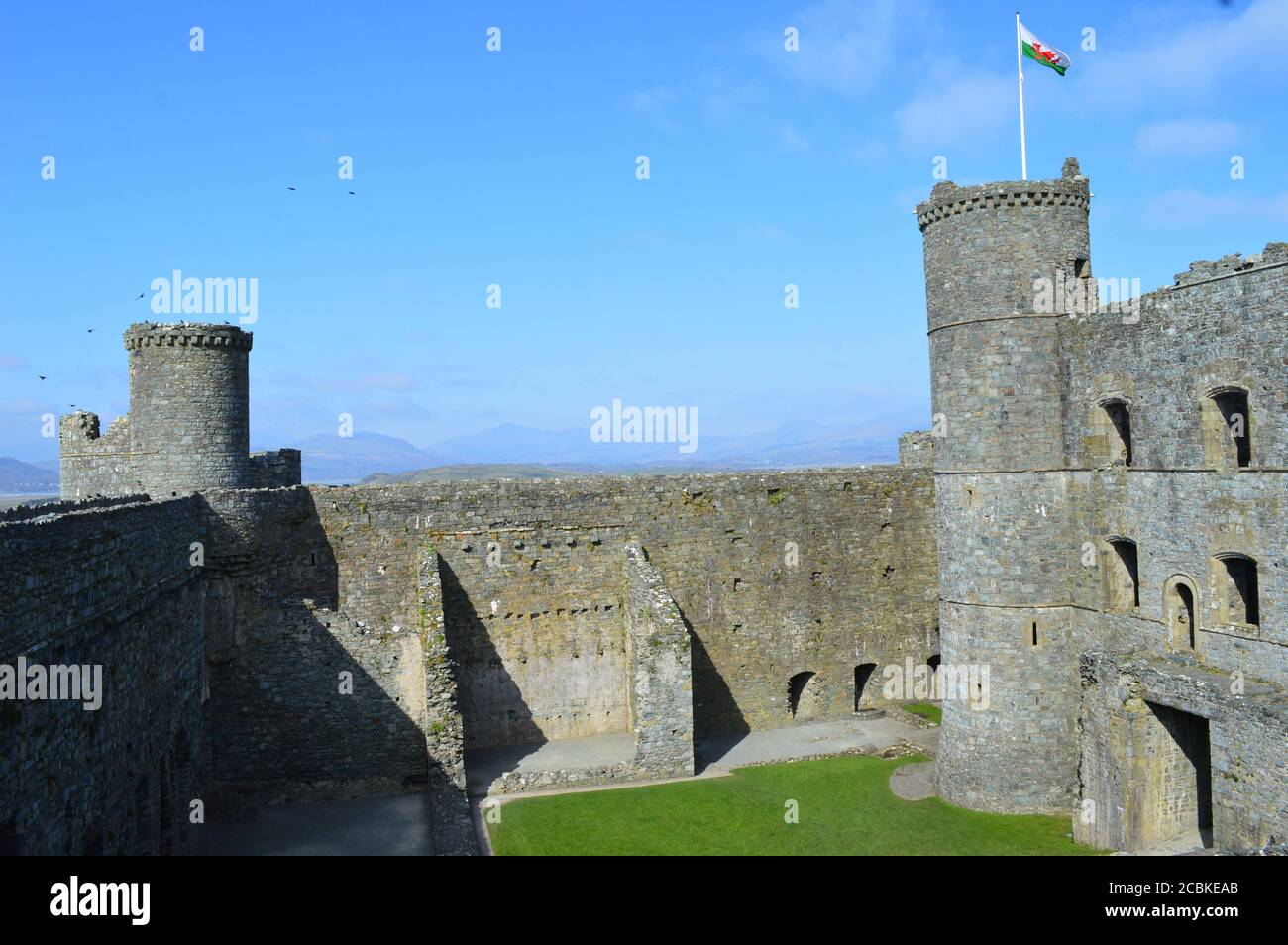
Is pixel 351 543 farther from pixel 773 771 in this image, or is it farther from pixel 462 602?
pixel 773 771

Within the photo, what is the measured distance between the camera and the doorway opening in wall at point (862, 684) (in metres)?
26.8

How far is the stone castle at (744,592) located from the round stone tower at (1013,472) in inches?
2.3

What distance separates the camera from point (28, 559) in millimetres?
11055

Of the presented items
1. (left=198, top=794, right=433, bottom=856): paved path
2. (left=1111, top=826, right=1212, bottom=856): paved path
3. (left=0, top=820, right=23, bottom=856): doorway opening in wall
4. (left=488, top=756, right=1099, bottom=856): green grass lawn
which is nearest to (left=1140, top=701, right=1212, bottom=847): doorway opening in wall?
(left=1111, top=826, right=1212, bottom=856): paved path

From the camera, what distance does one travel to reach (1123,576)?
19.1 m

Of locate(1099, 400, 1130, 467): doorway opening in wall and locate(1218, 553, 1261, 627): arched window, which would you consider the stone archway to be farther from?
locate(1218, 553, 1261, 627): arched window

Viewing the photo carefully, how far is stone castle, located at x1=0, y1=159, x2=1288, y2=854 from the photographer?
1528 cm

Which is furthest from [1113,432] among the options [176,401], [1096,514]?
[176,401]

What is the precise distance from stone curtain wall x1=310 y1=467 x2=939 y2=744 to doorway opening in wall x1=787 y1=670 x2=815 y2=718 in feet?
1.07

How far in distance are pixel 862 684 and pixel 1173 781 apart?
403 inches

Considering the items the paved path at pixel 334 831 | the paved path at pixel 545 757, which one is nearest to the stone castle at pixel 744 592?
the paved path at pixel 545 757

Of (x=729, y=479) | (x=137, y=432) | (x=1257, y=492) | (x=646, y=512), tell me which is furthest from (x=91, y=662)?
(x=1257, y=492)

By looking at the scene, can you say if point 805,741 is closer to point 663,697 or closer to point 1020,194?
point 663,697

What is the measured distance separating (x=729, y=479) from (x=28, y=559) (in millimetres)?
16871
